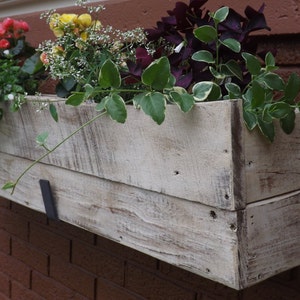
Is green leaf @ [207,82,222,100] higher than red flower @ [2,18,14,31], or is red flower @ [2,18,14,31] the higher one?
red flower @ [2,18,14,31]

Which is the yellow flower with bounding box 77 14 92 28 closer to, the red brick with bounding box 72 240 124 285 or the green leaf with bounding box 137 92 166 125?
the green leaf with bounding box 137 92 166 125

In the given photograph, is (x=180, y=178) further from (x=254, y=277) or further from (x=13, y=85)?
(x=13, y=85)

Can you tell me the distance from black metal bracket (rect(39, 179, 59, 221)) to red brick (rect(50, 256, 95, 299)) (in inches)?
28.7

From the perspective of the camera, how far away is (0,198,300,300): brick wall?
5.41 ft

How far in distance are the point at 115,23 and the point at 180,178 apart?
1075 mm

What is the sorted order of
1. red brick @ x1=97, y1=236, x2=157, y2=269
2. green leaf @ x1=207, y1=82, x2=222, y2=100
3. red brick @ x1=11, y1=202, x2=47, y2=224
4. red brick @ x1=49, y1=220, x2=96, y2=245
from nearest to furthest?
green leaf @ x1=207, y1=82, x2=222, y2=100 < red brick @ x1=97, y1=236, x2=157, y2=269 < red brick @ x1=49, y1=220, x2=96, y2=245 < red brick @ x1=11, y1=202, x2=47, y2=224

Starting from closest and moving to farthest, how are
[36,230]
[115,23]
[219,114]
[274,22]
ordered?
[219,114] → [274,22] → [115,23] → [36,230]

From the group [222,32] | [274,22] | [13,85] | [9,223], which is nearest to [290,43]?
[274,22]

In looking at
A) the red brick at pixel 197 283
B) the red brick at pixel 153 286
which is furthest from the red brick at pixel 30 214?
the red brick at pixel 197 283


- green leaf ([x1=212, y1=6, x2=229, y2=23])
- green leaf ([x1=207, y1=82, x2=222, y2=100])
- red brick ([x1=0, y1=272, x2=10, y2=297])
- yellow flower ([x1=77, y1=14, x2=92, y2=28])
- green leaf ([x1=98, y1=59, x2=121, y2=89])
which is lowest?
red brick ([x1=0, y1=272, x2=10, y2=297])

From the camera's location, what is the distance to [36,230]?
241 cm

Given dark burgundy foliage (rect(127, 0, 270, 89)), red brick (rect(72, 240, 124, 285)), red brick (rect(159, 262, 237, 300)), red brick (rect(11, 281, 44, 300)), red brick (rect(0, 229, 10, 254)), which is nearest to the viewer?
dark burgundy foliage (rect(127, 0, 270, 89))

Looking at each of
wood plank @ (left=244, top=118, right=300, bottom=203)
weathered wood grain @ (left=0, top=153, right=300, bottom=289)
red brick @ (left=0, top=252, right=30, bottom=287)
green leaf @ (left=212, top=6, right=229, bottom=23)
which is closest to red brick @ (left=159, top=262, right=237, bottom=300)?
weathered wood grain @ (left=0, top=153, right=300, bottom=289)

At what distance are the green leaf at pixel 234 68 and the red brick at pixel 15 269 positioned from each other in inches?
68.4
